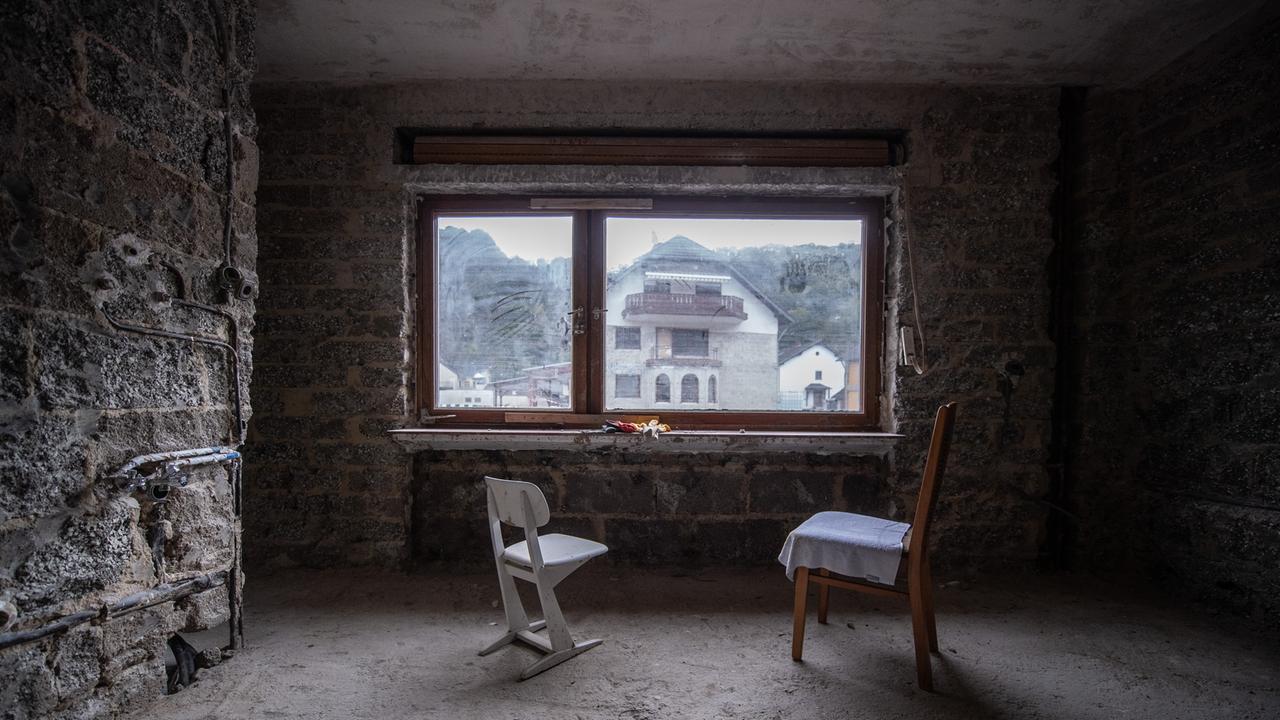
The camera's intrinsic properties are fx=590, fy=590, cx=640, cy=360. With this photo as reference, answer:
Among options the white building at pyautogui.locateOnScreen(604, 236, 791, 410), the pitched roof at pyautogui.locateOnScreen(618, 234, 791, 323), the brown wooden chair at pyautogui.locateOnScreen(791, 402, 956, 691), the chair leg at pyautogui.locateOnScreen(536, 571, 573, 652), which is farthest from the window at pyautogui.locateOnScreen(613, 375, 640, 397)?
the brown wooden chair at pyautogui.locateOnScreen(791, 402, 956, 691)

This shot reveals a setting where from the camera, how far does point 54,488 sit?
5.04 feet

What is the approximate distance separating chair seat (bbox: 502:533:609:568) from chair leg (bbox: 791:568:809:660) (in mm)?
695

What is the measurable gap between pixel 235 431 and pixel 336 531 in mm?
1019

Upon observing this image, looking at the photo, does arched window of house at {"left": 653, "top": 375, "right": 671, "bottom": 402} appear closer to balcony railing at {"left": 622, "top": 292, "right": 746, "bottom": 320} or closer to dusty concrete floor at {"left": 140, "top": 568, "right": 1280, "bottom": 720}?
balcony railing at {"left": 622, "top": 292, "right": 746, "bottom": 320}

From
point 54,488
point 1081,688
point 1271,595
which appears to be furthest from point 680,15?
point 1271,595

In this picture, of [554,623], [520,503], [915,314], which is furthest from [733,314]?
[554,623]

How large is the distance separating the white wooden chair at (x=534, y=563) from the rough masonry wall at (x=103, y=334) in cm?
96

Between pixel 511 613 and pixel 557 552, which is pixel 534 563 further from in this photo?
pixel 511 613

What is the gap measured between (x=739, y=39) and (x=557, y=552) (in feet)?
7.42

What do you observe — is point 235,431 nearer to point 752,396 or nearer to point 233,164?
point 233,164

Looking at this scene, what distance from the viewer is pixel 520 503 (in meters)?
1.94

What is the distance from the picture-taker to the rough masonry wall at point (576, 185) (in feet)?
9.65

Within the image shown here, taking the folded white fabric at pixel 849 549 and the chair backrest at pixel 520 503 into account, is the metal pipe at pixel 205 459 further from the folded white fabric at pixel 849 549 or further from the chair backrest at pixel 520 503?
the folded white fabric at pixel 849 549

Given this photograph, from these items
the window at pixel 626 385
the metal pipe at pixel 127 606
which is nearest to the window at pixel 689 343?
the window at pixel 626 385
